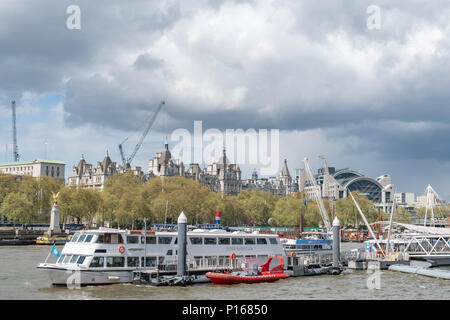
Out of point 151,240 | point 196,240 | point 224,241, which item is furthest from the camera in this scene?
point 224,241

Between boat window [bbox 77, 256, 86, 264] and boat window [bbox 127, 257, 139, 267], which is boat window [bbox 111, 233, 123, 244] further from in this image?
boat window [bbox 77, 256, 86, 264]

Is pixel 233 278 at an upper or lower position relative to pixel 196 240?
lower

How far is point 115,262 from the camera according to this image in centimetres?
4838

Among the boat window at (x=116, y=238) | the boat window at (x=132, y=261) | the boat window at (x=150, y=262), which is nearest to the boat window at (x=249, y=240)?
the boat window at (x=150, y=262)

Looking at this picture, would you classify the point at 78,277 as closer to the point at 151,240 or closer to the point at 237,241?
the point at 151,240

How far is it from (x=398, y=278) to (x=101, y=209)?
9729 cm

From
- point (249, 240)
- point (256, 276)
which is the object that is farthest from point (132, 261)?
point (249, 240)

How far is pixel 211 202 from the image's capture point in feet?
481

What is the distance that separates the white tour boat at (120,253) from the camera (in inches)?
1838

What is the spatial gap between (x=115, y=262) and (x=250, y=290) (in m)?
11.6

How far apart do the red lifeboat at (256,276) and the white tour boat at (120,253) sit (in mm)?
3701
